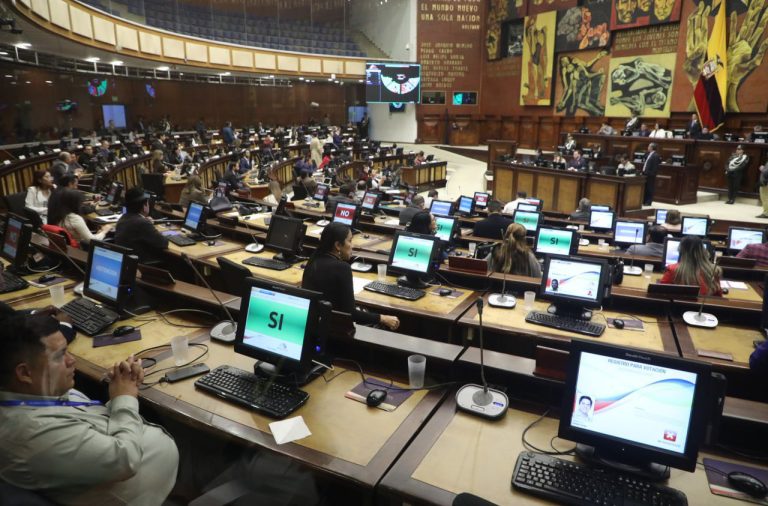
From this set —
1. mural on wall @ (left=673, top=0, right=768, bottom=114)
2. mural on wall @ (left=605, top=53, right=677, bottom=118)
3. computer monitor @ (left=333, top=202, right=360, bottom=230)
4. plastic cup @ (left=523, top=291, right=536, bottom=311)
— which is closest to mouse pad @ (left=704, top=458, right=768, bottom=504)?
plastic cup @ (left=523, top=291, right=536, bottom=311)

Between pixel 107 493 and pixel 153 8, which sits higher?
pixel 153 8

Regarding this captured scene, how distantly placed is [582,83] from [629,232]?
40.1ft

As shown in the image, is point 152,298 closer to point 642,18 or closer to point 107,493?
point 107,493

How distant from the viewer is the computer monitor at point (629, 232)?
6.12 m

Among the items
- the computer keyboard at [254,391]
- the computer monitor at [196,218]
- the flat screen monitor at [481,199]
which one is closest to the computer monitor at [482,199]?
the flat screen monitor at [481,199]

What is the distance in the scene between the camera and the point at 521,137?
19094mm

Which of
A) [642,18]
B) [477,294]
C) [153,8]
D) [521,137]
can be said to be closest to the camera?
[477,294]

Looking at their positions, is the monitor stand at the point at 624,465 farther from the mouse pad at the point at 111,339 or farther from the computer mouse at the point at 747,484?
the mouse pad at the point at 111,339

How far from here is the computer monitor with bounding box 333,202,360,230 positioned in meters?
6.05

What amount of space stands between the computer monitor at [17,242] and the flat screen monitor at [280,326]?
8.54 feet

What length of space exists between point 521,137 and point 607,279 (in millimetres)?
16528

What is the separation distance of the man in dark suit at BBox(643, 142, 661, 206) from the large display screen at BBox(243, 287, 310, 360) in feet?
34.5

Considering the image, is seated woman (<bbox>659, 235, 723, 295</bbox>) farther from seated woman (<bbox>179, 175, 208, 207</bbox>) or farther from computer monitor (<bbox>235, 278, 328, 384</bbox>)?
seated woman (<bbox>179, 175, 208, 207</bbox>)

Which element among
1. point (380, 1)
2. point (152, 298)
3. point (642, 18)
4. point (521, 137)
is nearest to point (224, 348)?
point (152, 298)
